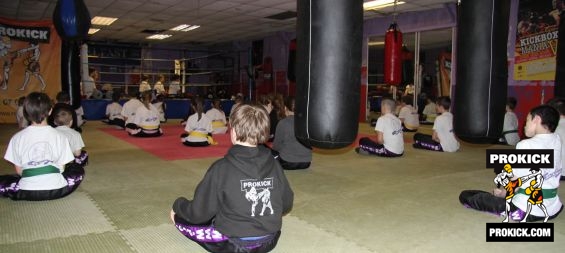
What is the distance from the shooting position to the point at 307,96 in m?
2.60

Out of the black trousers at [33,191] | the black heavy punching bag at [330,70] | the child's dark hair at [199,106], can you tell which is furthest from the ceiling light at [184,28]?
the black heavy punching bag at [330,70]

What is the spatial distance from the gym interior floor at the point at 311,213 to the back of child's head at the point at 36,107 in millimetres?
742

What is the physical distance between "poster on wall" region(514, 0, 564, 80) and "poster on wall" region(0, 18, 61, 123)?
10.7 meters

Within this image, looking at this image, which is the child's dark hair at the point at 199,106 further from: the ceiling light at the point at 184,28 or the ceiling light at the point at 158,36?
the ceiling light at the point at 158,36

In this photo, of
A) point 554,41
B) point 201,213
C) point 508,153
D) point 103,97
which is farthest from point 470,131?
point 103,97

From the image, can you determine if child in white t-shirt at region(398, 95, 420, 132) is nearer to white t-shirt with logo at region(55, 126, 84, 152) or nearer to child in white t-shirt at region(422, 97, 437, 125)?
child in white t-shirt at region(422, 97, 437, 125)

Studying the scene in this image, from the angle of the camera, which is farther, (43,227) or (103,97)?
(103,97)

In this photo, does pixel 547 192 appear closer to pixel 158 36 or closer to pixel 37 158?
pixel 37 158

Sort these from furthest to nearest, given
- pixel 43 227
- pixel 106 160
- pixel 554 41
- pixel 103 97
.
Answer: pixel 103 97
pixel 554 41
pixel 106 160
pixel 43 227

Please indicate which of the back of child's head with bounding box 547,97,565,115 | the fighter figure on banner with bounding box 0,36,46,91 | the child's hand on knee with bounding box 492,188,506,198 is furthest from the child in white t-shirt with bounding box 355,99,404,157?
the fighter figure on banner with bounding box 0,36,46,91

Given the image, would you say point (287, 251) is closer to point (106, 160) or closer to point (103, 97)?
point (106, 160)

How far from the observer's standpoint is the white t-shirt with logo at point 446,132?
6.65 m

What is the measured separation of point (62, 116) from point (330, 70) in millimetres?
3161

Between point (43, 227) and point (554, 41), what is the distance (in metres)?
8.73
